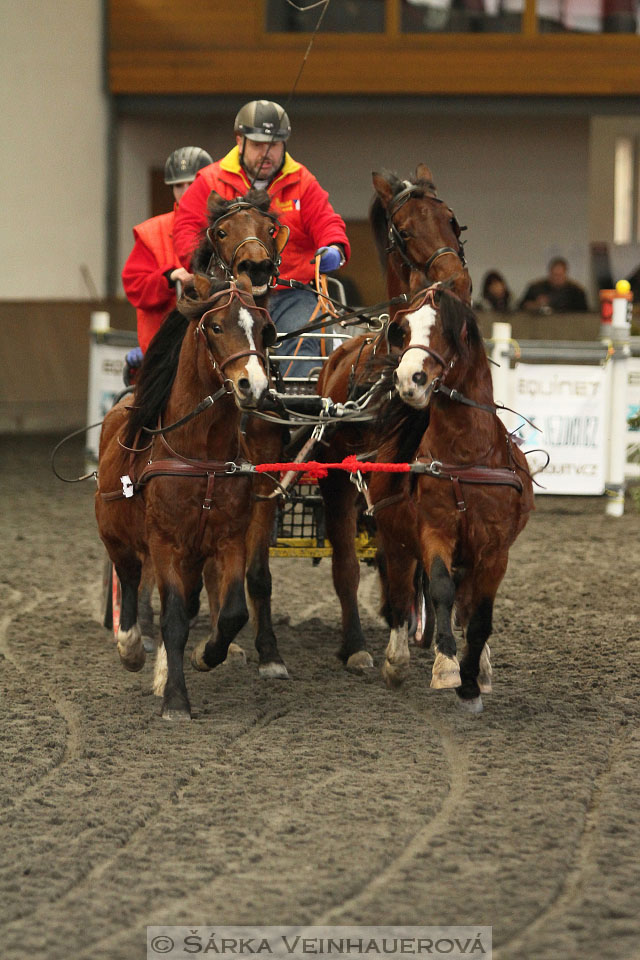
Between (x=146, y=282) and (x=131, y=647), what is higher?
(x=146, y=282)

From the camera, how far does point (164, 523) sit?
5.35 m

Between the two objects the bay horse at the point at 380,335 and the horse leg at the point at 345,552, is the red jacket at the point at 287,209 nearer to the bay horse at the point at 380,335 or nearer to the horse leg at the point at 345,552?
the bay horse at the point at 380,335

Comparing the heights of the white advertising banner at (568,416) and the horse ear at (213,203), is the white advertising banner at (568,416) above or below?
below

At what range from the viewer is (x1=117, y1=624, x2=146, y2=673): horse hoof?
236 inches

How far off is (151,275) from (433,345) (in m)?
2.05

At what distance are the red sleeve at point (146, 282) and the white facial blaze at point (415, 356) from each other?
1858 millimetres

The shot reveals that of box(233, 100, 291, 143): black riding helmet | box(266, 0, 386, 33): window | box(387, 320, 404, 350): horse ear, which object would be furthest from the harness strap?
box(266, 0, 386, 33): window

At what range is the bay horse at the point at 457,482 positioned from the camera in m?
5.18

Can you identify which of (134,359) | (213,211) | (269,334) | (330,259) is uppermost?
(213,211)

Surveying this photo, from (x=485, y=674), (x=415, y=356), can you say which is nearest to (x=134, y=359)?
(x=415, y=356)

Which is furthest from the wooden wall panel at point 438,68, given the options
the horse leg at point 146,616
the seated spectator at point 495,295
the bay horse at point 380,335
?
the bay horse at point 380,335

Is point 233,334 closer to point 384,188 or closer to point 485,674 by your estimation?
point 384,188

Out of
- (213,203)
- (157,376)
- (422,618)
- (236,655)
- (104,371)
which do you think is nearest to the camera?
(213,203)

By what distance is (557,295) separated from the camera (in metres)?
17.1
